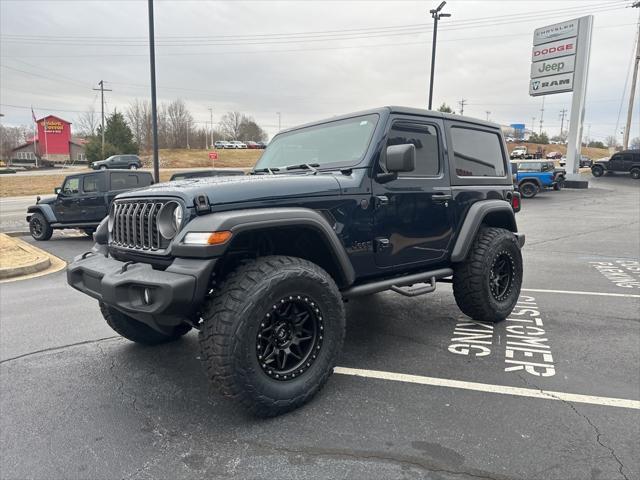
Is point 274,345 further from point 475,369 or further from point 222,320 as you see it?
point 475,369

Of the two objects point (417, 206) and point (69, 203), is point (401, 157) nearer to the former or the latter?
point (417, 206)

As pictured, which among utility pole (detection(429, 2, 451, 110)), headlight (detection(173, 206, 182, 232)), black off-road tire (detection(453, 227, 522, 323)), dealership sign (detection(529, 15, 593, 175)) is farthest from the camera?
dealership sign (detection(529, 15, 593, 175))

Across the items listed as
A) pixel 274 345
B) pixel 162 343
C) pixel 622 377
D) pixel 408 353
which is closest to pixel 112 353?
pixel 162 343

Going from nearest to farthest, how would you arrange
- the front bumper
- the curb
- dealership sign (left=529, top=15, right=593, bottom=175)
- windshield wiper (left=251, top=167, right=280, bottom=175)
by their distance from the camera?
the front bumper, windshield wiper (left=251, top=167, right=280, bottom=175), the curb, dealership sign (left=529, top=15, right=593, bottom=175)

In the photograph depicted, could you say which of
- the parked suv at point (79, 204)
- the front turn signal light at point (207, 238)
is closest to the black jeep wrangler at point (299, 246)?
the front turn signal light at point (207, 238)

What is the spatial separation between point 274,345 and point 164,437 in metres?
0.82

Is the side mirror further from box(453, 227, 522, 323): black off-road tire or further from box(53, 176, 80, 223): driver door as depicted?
box(53, 176, 80, 223): driver door

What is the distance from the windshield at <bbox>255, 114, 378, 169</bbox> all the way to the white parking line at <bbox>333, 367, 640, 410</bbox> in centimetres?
163

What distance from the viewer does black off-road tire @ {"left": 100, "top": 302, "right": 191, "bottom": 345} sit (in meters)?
3.66

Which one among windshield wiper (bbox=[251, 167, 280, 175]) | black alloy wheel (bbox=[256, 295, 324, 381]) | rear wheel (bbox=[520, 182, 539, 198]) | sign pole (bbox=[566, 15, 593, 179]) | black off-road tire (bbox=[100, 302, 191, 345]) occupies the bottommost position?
black off-road tire (bbox=[100, 302, 191, 345])

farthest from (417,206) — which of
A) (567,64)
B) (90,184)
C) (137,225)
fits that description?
(567,64)

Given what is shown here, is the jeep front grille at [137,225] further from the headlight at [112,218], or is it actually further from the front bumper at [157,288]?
the front bumper at [157,288]

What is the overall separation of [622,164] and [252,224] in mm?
38808

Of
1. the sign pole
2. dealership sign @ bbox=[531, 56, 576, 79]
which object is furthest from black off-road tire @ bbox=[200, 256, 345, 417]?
dealership sign @ bbox=[531, 56, 576, 79]
